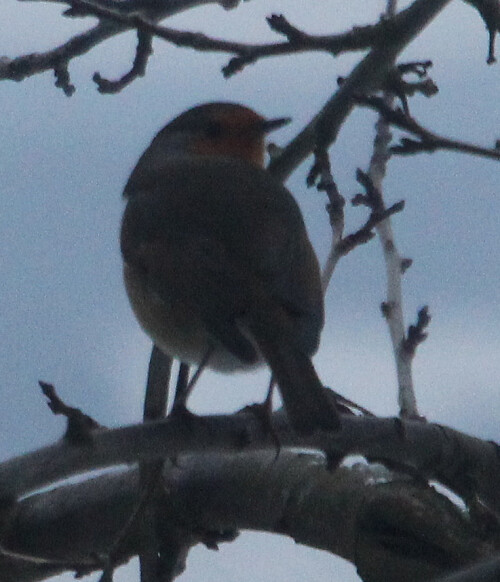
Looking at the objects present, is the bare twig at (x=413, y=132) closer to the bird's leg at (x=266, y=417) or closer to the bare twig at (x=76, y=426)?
the bird's leg at (x=266, y=417)

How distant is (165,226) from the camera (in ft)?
14.7

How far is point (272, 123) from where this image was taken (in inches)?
220

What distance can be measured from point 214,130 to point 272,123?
0.96 feet

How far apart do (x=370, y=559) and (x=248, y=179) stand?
198cm

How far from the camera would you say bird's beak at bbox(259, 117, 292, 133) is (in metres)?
5.55

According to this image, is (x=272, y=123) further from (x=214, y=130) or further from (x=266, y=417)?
(x=266, y=417)

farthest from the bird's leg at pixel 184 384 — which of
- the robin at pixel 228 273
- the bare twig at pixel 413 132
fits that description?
the bare twig at pixel 413 132

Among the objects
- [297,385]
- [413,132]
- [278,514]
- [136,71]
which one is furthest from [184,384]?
[413,132]

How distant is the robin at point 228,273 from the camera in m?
3.65

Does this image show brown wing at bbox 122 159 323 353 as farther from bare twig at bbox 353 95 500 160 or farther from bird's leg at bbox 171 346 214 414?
bare twig at bbox 353 95 500 160

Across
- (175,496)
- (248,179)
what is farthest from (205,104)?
(175,496)

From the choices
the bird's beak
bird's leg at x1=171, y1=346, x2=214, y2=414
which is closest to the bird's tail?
bird's leg at x1=171, y1=346, x2=214, y2=414

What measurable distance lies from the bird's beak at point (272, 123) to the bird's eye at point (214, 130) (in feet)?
0.71

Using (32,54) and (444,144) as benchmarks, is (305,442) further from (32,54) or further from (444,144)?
(32,54)
